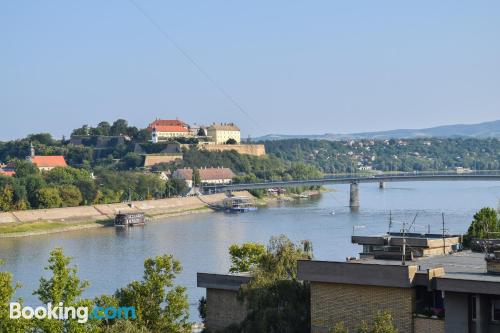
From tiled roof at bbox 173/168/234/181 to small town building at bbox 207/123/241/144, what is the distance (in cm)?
706

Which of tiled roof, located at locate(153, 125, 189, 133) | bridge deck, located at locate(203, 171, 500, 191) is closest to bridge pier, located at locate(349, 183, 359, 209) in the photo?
bridge deck, located at locate(203, 171, 500, 191)

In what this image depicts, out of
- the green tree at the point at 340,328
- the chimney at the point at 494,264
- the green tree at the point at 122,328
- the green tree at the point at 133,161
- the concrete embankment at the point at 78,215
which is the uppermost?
the green tree at the point at 133,161

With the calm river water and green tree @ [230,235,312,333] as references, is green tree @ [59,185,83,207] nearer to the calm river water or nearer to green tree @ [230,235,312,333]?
the calm river water

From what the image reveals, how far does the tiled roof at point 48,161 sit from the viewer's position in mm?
34344

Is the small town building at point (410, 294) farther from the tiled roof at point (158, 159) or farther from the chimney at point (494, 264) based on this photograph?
the tiled roof at point (158, 159)

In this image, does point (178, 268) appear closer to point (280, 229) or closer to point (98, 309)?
point (98, 309)

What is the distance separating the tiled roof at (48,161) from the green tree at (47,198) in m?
9.99

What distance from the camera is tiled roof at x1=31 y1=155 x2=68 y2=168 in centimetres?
3434

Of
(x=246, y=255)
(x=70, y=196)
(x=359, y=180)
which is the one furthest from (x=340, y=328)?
(x=359, y=180)

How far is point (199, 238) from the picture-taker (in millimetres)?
17594

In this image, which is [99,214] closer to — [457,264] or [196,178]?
[196,178]

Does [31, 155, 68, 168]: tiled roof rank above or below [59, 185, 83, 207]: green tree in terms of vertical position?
above

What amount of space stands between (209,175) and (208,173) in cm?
18

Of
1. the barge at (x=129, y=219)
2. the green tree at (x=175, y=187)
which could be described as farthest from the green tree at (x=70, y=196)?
the green tree at (x=175, y=187)
